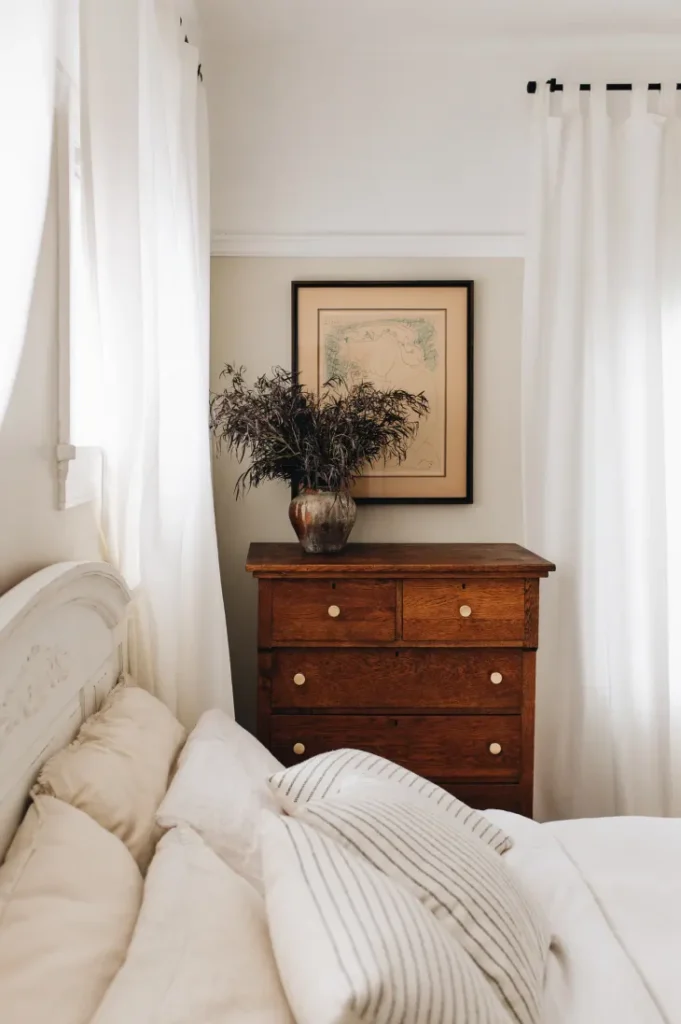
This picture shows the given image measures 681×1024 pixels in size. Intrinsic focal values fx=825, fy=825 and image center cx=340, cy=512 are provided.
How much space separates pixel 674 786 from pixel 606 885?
1433 mm

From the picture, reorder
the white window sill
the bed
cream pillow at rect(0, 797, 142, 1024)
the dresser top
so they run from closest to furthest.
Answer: cream pillow at rect(0, 797, 142, 1024) → the bed → the white window sill → the dresser top

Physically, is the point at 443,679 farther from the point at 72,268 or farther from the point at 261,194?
the point at 261,194

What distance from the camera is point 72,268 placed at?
1538 millimetres

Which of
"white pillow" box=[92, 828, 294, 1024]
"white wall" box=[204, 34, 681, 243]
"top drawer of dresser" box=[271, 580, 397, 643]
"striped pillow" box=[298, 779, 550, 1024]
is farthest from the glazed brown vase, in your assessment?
"white pillow" box=[92, 828, 294, 1024]

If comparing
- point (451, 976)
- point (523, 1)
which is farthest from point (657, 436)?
point (451, 976)

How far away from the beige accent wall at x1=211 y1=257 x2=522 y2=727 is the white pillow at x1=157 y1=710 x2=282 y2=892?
1216mm

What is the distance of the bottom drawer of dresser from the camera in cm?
238

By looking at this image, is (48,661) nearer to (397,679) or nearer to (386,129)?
(397,679)

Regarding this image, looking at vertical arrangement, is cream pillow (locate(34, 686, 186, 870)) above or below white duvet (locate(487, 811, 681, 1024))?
above

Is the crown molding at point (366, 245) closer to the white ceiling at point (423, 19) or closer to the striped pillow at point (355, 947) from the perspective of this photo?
the white ceiling at point (423, 19)

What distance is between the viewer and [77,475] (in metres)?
1.61

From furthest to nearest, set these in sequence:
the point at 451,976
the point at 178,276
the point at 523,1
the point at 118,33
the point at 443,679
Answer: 1. the point at 523,1
2. the point at 443,679
3. the point at 178,276
4. the point at 118,33
5. the point at 451,976

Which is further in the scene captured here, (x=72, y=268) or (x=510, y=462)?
(x=510, y=462)

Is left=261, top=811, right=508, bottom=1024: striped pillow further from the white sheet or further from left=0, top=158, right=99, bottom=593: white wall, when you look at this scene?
left=0, top=158, right=99, bottom=593: white wall
